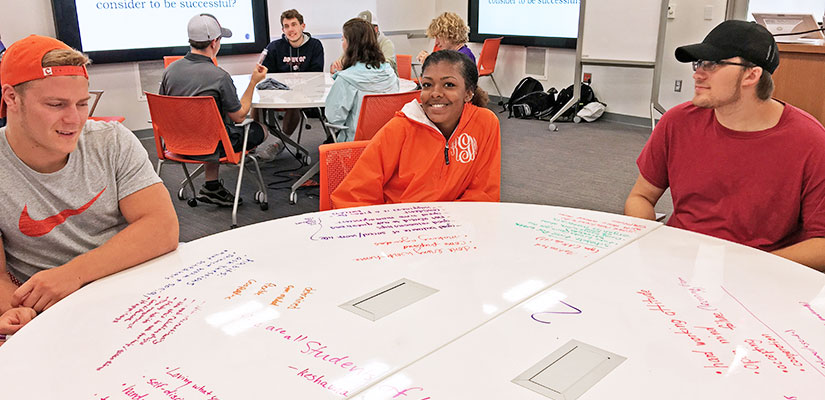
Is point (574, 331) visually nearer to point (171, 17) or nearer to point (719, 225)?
point (719, 225)

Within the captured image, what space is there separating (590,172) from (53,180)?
4180 millimetres

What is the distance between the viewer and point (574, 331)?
1.14 meters

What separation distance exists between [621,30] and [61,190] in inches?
241

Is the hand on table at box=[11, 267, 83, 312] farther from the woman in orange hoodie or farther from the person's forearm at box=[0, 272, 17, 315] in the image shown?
the woman in orange hoodie

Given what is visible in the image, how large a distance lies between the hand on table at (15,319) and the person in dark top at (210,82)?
2530 millimetres

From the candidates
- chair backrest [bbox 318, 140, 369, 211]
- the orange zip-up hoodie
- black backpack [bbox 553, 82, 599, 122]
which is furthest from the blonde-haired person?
chair backrest [bbox 318, 140, 369, 211]

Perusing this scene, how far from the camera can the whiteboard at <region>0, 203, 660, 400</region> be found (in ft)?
3.30

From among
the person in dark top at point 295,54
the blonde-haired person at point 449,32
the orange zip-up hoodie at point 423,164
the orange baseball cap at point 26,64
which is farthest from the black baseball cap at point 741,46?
the person in dark top at point 295,54

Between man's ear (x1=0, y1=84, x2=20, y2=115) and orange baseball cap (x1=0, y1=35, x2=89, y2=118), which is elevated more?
orange baseball cap (x1=0, y1=35, x2=89, y2=118)

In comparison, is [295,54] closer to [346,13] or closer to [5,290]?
[346,13]

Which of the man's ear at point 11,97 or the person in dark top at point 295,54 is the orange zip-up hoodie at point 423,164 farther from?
the person in dark top at point 295,54

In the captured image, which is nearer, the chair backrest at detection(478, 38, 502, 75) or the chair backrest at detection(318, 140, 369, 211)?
the chair backrest at detection(318, 140, 369, 211)

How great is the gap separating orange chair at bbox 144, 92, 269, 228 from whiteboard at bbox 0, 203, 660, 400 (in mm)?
1964

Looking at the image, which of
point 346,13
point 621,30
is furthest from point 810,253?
point 346,13
